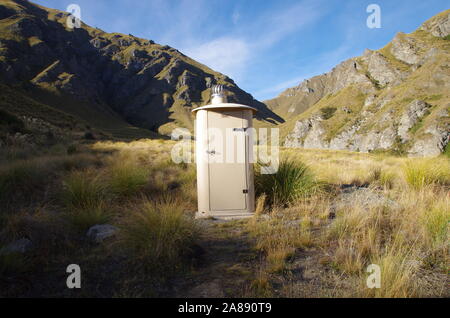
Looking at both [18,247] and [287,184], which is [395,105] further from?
[18,247]

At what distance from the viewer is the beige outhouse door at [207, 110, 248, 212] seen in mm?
5422

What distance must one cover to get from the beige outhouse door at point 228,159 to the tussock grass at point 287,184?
0.91 meters

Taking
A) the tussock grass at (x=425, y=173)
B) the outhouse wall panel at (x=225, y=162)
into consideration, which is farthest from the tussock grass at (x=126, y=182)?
the tussock grass at (x=425, y=173)

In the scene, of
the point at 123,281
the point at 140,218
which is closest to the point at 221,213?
the point at 140,218

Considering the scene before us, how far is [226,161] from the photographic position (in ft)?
17.9

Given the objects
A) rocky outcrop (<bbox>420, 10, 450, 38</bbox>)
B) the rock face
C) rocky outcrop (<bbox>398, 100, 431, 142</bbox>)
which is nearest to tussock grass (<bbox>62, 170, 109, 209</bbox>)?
the rock face

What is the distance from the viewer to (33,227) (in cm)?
385

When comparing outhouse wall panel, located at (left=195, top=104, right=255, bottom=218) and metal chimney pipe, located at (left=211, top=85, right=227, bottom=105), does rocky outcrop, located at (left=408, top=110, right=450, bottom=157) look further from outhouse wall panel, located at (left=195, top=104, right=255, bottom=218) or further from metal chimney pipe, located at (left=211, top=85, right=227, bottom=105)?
outhouse wall panel, located at (left=195, top=104, right=255, bottom=218)

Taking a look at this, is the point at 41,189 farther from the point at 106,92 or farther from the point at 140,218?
the point at 106,92

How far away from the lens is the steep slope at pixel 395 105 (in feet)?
255

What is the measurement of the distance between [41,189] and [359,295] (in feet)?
23.5

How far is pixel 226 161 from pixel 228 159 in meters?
0.06

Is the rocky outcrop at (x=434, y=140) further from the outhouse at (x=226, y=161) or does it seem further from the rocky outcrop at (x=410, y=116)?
the outhouse at (x=226, y=161)
